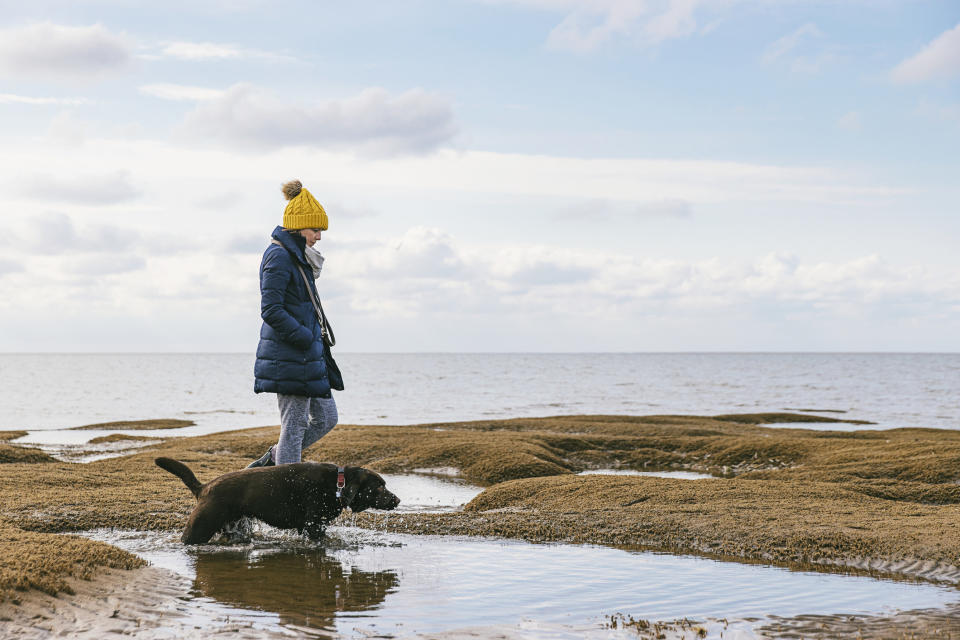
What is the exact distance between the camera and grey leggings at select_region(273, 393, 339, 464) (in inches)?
334

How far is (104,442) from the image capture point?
28.8 meters

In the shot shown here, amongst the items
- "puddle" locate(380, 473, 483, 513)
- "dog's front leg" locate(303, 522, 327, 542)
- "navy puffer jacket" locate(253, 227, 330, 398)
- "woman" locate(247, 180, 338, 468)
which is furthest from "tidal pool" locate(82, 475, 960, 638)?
"puddle" locate(380, 473, 483, 513)

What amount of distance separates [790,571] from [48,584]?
611cm

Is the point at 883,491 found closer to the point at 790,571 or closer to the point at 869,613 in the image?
the point at 790,571

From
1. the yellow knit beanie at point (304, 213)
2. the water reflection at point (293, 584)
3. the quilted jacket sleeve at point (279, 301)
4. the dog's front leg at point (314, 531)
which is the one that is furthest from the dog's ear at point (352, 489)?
the yellow knit beanie at point (304, 213)

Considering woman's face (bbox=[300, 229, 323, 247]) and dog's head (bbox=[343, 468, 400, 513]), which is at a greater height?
woman's face (bbox=[300, 229, 323, 247])

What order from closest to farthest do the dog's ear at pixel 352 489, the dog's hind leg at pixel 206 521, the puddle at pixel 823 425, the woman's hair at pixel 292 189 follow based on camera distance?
the dog's hind leg at pixel 206 521 < the dog's ear at pixel 352 489 < the woman's hair at pixel 292 189 < the puddle at pixel 823 425

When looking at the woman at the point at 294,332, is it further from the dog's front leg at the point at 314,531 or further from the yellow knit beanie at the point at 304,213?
the dog's front leg at the point at 314,531

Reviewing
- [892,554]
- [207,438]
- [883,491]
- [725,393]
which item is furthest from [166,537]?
[725,393]

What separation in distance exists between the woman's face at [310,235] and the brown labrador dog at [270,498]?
2.30 metres

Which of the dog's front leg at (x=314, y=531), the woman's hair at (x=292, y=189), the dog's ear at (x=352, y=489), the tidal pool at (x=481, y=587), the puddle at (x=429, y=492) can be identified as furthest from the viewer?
the puddle at (x=429, y=492)

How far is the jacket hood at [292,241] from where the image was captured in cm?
848

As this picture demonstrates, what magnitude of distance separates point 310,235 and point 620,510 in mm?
4945

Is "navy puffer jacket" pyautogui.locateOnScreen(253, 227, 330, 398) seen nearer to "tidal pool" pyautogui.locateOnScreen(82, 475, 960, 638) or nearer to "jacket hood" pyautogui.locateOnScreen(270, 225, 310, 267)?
"jacket hood" pyautogui.locateOnScreen(270, 225, 310, 267)
